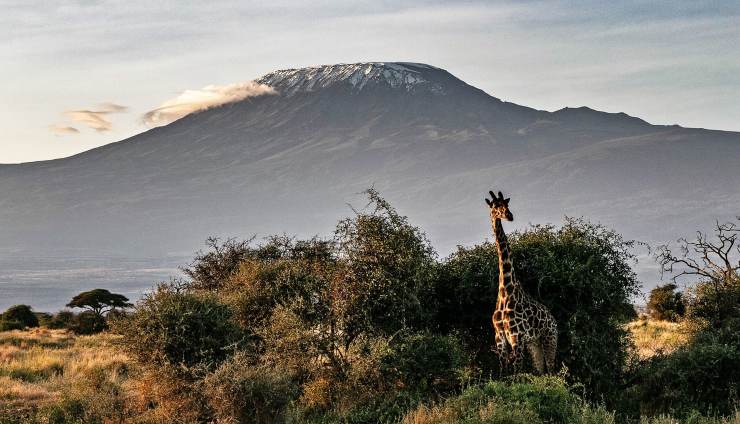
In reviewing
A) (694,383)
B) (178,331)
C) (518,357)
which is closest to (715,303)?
(694,383)

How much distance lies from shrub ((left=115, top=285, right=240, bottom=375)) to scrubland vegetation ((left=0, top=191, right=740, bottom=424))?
32 mm

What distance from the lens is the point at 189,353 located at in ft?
59.8

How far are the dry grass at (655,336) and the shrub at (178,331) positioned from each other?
10.3 m

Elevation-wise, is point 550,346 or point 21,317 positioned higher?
point 21,317

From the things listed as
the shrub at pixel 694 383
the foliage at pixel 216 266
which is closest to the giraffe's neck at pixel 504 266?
the shrub at pixel 694 383

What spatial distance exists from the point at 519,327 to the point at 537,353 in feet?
2.31

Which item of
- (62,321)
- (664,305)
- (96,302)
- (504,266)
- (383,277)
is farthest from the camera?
(96,302)

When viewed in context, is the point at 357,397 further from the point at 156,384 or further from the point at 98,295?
the point at 98,295

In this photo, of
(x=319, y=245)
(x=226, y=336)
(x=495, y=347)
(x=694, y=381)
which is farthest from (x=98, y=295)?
(x=694, y=381)

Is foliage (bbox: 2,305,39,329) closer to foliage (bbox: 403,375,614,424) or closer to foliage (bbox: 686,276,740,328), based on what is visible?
foliage (bbox: 686,276,740,328)

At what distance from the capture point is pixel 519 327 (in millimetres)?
16594

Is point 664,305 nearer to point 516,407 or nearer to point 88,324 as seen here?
point 88,324

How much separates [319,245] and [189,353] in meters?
8.66

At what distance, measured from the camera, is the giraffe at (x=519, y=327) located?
1664cm
